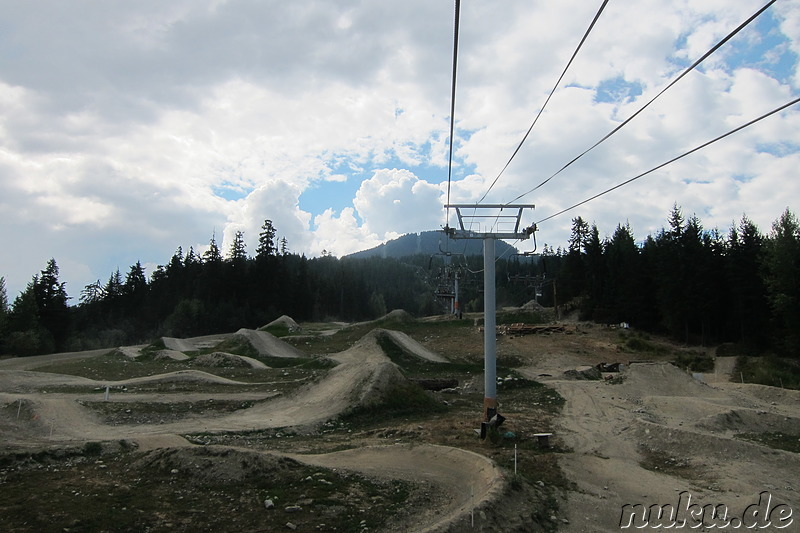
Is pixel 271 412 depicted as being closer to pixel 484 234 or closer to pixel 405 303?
pixel 484 234

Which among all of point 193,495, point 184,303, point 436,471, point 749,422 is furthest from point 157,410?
point 184,303

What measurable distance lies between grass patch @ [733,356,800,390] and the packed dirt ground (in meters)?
5.14

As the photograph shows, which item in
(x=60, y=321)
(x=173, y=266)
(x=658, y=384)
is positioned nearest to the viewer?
(x=658, y=384)

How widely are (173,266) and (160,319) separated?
1351 centimetres

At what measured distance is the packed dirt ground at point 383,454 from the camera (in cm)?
981

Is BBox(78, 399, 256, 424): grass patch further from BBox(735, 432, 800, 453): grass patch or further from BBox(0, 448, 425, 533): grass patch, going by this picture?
BBox(735, 432, 800, 453): grass patch

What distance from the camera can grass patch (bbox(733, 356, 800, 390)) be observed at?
35719 mm

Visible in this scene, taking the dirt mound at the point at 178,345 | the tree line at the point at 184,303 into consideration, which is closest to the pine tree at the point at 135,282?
the tree line at the point at 184,303

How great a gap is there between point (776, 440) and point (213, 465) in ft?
61.6

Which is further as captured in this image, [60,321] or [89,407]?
[60,321]

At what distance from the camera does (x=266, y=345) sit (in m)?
48.3

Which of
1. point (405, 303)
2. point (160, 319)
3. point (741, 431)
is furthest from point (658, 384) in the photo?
point (405, 303)

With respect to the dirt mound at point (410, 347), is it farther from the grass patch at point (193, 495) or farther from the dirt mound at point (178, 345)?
the grass patch at point (193, 495)

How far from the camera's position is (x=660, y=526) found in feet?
35.0
